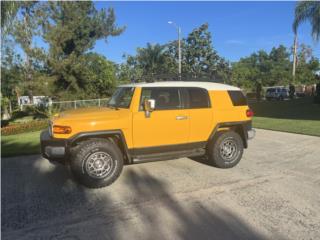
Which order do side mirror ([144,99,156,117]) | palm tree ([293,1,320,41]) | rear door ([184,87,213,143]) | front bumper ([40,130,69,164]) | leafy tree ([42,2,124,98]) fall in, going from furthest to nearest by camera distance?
leafy tree ([42,2,124,98]) → palm tree ([293,1,320,41]) → rear door ([184,87,213,143]) → side mirror ([144,99,156,117]) → front bumper ([40,130,69,164])

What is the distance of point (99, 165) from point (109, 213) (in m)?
1.20

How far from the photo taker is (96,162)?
5.19 meters

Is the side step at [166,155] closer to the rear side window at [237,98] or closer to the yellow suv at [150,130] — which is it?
the yellow suv at [150,130]

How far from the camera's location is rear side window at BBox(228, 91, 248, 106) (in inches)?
257

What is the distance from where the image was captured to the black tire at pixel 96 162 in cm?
505

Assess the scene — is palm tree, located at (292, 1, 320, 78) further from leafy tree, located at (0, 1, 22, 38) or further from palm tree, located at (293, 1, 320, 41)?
leafy tree, located at (0, 1, 22, 38)

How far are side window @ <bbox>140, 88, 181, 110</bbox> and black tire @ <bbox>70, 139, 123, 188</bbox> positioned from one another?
1.15 metres

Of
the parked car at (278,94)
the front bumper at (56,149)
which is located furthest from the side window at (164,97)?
the parked car at (278,94)

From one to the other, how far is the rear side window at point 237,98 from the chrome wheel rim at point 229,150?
832mm

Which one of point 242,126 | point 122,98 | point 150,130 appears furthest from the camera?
point 242,126

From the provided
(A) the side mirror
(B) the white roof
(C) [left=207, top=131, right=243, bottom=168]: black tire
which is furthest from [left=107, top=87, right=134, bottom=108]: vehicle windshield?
(C) [left=207, top=131, right=243, bottom=168]: black tire

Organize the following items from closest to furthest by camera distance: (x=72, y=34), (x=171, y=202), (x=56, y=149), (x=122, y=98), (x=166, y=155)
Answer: (x=171, y=202) → (x=56, y=149) → (x=166, y=155) → (x=122, y=98) → (x=72, y=34)

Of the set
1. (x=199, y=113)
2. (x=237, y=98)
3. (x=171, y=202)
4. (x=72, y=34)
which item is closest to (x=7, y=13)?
(x=199, y=113)

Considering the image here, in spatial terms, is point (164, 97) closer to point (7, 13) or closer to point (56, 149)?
point (56, 149)
